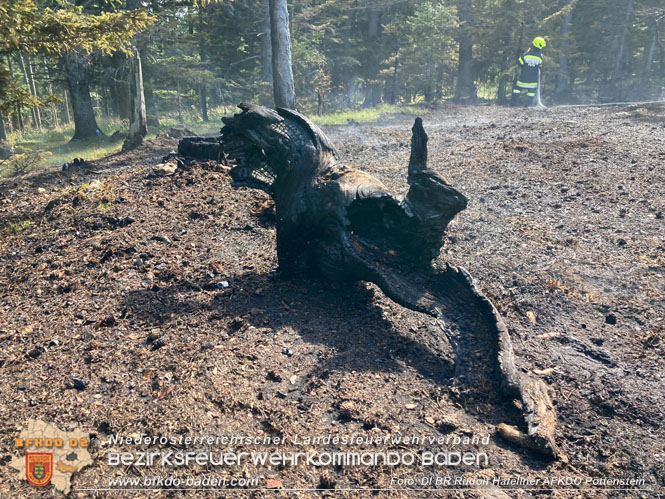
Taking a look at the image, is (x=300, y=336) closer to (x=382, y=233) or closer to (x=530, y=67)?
(x=382, y=233)

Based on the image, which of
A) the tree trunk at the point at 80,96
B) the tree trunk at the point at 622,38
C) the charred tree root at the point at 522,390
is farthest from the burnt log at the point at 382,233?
the tree trunk at the point at 622,38

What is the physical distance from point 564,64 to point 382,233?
32.3 m

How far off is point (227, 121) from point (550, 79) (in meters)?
35.6

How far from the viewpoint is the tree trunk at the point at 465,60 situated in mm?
29031

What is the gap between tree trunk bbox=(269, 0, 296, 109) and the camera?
14.8 meters

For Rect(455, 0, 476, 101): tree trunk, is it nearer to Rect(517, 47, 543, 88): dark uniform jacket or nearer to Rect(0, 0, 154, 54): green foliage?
Rect(517, 47, 543, 88): dark uniform jacket

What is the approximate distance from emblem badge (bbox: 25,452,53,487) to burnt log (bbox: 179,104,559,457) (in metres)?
2.88

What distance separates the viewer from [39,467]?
2746 millimetres

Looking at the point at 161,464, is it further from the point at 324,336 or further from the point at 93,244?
the point at 93,244

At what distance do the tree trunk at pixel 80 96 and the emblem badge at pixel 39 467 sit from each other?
52.6 ft

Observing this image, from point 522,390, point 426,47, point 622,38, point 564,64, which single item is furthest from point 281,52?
point 564,64

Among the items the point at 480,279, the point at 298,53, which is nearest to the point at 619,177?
the point at 480,279

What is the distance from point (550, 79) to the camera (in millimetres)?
Result: 34125

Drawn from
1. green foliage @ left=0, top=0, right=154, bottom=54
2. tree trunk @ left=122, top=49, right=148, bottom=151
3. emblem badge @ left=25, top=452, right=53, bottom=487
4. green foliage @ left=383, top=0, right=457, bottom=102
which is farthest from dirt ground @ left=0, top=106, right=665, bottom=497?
green foliage @ left=383, top=0, right=457, bottom=102
